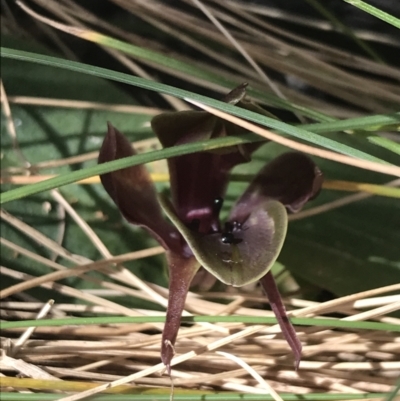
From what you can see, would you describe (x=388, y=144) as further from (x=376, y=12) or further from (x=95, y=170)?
(x=95, y=170)

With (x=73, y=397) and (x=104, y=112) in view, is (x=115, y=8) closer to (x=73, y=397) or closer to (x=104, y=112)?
(x=104, y=112)

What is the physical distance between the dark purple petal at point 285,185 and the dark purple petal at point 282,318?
7 centimetres

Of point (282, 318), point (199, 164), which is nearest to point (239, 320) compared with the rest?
point (282, 318)

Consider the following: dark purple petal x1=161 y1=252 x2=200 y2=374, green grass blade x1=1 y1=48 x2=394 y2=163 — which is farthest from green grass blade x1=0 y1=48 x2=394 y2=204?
dark purple petal x1=161 y1=252 x2=200 y2=374

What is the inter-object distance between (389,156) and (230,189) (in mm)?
158

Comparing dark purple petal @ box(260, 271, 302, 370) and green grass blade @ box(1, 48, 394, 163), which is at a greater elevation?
green grass blade @ box(1, 48, 394, 163)

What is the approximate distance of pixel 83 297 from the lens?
Answer: 54cm

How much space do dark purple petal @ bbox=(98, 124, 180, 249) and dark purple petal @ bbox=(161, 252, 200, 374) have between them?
21 mm

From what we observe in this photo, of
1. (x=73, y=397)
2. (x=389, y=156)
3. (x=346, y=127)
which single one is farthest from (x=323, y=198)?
(x=73, y=397)

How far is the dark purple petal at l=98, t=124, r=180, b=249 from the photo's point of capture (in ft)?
1.40

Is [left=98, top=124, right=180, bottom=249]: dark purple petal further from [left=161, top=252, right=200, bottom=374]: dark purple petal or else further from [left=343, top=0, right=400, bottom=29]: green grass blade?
[left=343, top=0, right=400, bottom=29]: green grass blade

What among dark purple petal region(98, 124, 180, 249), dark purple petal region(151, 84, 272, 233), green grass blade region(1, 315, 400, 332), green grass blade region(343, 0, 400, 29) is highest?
green grass blade region(343, 0, 400, 29)

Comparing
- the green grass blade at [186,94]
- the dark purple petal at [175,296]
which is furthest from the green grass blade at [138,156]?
the dark purple petal at [175,296]

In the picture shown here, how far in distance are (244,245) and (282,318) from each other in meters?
0.07
